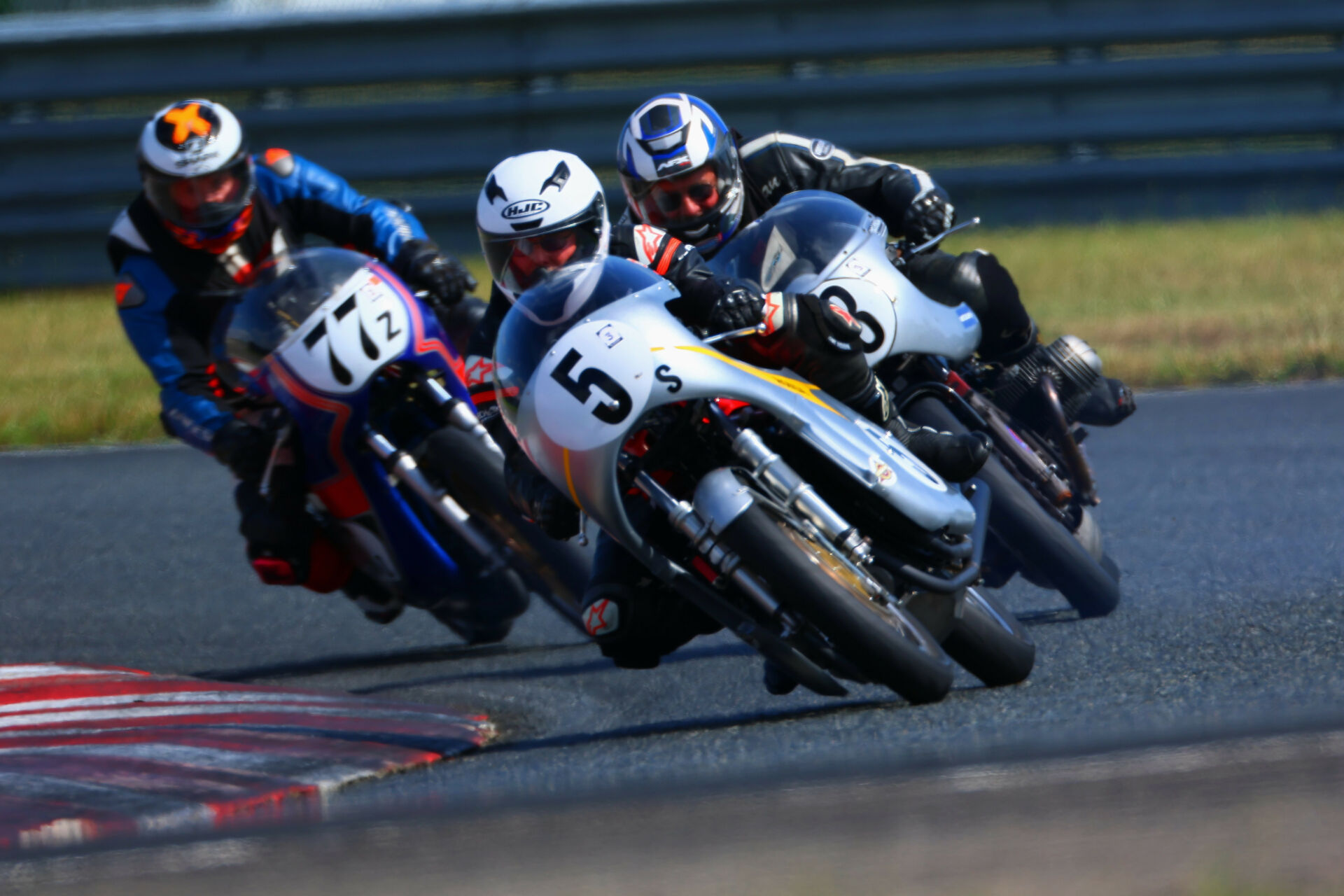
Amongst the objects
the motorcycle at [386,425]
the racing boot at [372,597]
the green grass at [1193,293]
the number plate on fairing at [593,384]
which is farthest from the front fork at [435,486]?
the green grass at [1193,293]

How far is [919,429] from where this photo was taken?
3955 millimetres

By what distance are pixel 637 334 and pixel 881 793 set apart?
1434 mm

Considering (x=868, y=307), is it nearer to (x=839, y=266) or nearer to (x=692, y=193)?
(x=839, y=266)

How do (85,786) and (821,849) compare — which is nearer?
(821,849)

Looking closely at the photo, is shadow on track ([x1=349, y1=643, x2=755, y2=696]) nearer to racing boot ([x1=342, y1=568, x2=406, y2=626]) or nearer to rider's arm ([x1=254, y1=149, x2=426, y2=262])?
racing boot ([x1=342, y1=568, x2=406, y2=626])

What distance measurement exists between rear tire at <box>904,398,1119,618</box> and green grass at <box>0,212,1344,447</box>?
4.53 m

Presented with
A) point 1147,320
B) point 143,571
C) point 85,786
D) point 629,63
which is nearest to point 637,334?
point 85,786

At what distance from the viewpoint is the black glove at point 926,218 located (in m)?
4.78

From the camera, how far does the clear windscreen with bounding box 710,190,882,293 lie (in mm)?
4164

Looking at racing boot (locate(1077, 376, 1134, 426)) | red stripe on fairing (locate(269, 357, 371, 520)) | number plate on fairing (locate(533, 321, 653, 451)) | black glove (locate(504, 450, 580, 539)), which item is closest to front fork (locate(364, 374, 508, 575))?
red stripe on fairing (locate(269, 357, 371, 520))

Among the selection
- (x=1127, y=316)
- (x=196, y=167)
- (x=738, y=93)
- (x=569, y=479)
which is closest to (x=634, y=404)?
(x=569, y=479)

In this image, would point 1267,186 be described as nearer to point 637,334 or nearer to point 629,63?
point 629,63

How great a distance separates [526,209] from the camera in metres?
3.95

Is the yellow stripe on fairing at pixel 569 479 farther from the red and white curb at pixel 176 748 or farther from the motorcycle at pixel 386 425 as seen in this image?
the motorcycle at pixel 386 425
